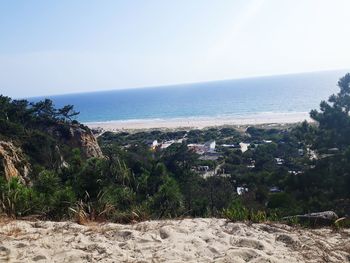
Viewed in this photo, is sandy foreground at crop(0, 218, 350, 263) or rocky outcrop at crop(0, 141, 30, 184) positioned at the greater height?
sandy foreground at crop(0, 218, 350, 263)

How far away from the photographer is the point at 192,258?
4.07 metres

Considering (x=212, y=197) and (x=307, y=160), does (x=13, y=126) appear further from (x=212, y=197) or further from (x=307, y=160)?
(x=307, y=160)

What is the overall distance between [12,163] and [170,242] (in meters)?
17.3

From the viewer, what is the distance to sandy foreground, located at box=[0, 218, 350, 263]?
4.09 m

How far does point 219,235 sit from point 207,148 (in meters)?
46.9

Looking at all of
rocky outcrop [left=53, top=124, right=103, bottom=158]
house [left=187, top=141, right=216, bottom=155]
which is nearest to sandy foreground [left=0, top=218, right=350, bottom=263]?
rocky outcrop [left=53, top=124, right=103, bottom=158]

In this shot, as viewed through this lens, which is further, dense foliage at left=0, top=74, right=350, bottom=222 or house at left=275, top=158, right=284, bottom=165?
house at left=275, top=158, right=284, bottom=165

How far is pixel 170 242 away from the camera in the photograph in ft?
14.7

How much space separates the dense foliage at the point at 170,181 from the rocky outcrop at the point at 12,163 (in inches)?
24.4

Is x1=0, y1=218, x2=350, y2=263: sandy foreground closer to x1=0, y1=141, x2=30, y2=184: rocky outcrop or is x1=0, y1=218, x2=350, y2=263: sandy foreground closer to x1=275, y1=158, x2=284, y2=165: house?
x1=0, y1=141, x2=30, y2=184: rocky outcrop

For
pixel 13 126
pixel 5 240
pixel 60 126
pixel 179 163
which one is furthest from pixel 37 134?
pixel 5 240

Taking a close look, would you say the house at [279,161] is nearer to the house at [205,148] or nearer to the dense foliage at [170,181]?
the dense foliage at [170,181]

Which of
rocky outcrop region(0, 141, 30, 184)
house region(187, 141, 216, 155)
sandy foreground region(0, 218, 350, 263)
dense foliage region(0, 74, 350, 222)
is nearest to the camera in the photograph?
sandy foreground region(0, 218, 350, 263)

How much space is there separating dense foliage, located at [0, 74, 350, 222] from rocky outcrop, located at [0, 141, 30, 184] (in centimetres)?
62
